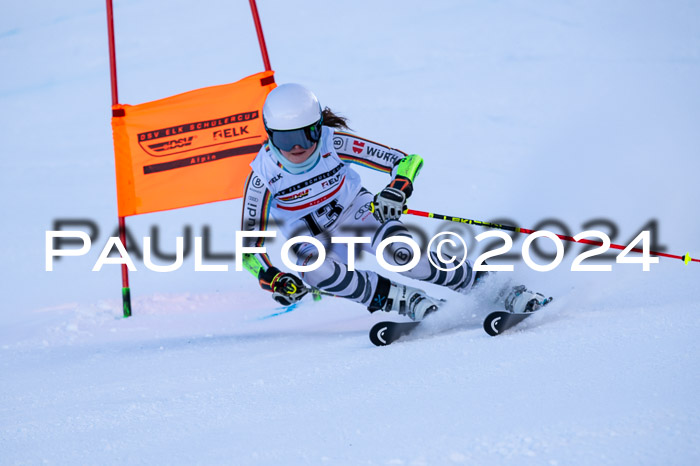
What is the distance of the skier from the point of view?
3111 mm

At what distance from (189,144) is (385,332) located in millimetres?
2444

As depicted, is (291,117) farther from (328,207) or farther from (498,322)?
(498,322)

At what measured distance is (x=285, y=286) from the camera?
3.23 metres

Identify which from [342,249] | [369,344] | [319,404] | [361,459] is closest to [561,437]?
[361,459]

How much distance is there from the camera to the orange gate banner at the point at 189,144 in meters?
4.74

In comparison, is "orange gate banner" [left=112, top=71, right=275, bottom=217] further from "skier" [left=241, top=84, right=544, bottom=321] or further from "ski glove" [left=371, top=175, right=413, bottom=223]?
"ski glove" [left=371, top=175, right=413, bottom=223]

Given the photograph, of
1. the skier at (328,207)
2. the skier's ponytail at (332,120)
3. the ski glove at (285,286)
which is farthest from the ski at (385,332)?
the skier's ponytail at (332,120)

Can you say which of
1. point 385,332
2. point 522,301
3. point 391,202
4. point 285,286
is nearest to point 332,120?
point 391,202

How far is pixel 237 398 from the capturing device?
7.79 ft

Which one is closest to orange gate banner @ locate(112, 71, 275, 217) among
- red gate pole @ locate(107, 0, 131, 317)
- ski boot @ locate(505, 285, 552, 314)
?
red gate pole @ locate(107, 0, 131, 317)

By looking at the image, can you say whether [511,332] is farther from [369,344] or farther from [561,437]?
[561,437]

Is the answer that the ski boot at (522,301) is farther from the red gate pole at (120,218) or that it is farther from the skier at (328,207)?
the red gate pole at (120,218)

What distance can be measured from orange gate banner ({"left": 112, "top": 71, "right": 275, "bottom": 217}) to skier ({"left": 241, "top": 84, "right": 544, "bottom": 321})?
1.31m

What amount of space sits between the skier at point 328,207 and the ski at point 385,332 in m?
0.25
